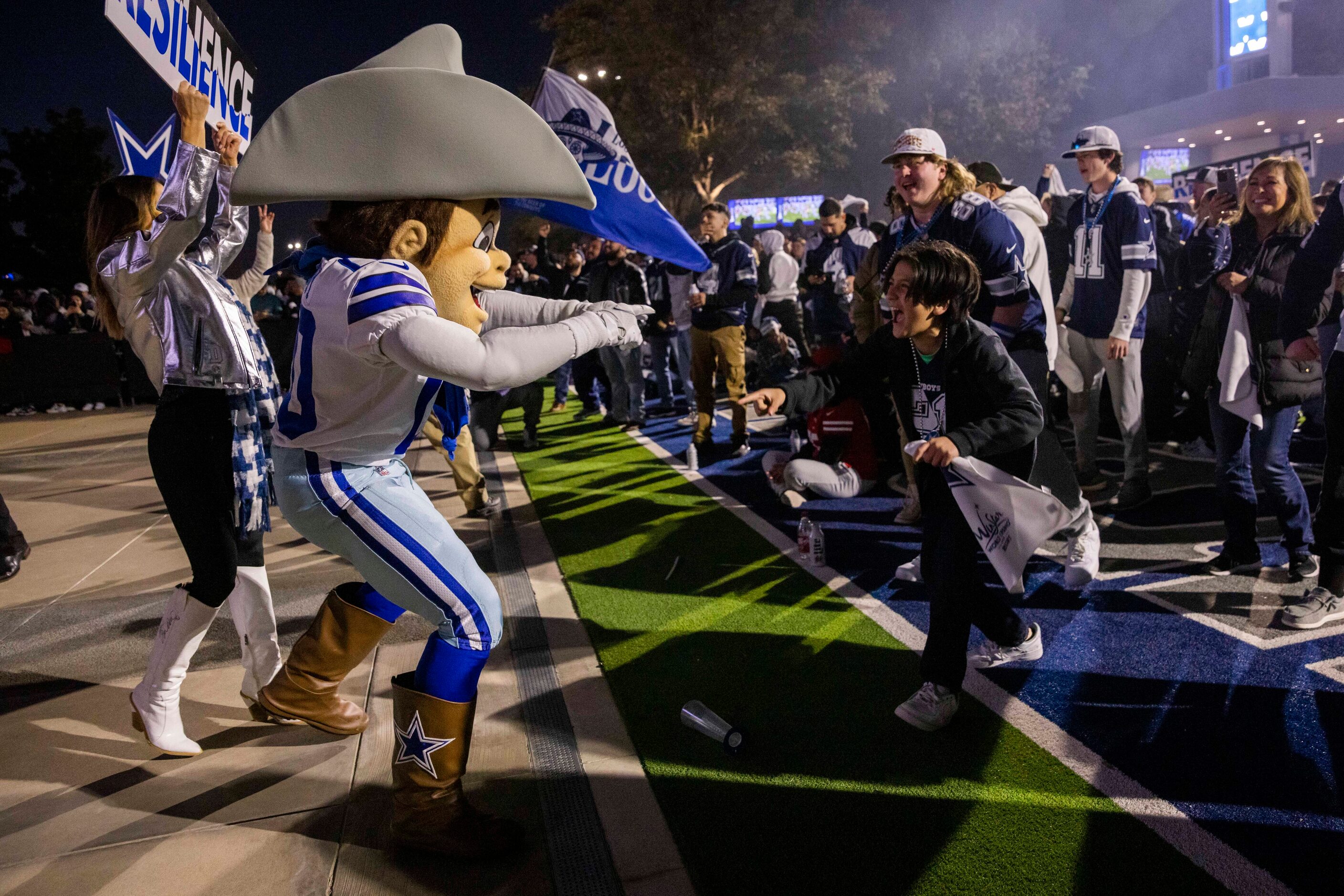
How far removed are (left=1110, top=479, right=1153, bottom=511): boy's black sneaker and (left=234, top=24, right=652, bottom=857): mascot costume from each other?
4790 millimetres

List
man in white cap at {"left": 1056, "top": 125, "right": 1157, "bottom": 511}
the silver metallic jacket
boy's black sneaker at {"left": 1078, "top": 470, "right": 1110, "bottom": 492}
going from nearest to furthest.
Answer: the silver metallic jacket
man in white cap at {"left": 1056, "top": 125, "right": 1157, "bottom": 511}
boy's black sneaker at {"left": 1078, "top": 470, "right": 1110, "bottom": 492}

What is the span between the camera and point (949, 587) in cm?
321

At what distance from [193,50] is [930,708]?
393 cm

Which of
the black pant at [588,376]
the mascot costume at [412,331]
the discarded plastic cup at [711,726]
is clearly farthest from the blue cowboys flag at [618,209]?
the black pant at [588,376]

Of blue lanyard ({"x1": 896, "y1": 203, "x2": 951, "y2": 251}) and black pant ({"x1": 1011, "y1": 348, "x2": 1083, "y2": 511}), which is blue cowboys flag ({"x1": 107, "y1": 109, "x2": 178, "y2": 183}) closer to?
blue lanyard ({"x1": 896, "y1": 203, "x2": 951, "y2": 251})

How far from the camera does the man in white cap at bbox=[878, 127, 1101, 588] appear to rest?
179 inches

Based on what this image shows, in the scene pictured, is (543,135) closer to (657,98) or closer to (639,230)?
(639,230)

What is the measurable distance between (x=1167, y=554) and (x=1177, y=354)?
13.7 ft

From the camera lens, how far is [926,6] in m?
39.3

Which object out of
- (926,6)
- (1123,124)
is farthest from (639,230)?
(1123,124)

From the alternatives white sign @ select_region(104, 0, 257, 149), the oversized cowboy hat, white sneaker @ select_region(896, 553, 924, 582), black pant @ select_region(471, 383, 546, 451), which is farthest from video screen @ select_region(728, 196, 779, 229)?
the oversized cowboy hat

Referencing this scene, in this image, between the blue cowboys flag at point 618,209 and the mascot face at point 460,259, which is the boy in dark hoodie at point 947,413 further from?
the mascot face at point 460,259

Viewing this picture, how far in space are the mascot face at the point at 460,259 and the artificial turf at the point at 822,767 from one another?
1.72m

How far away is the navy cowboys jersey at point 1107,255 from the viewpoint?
572 cm
